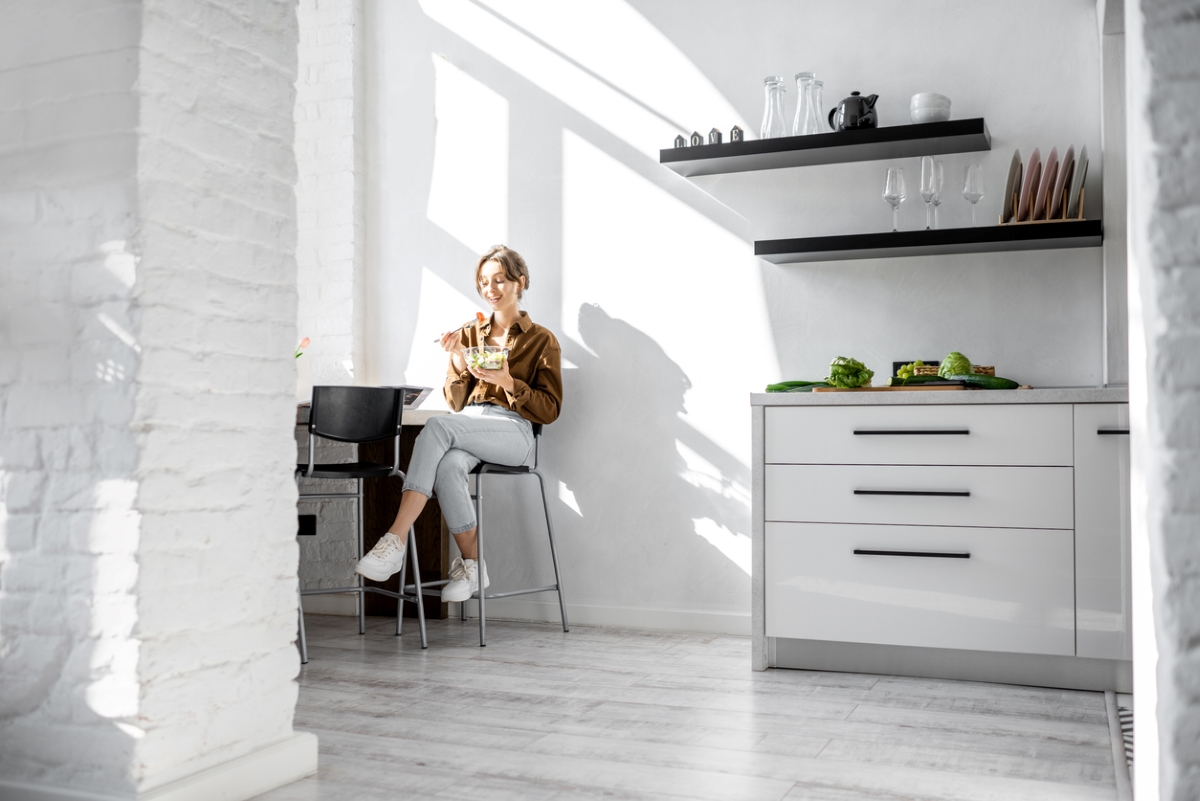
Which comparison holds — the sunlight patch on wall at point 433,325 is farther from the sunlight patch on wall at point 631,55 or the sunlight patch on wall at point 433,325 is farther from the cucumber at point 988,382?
the cucumber at point 988,382

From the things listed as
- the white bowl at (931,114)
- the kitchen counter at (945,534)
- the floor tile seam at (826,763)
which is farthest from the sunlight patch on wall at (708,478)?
the floor tile seam at (826,763)

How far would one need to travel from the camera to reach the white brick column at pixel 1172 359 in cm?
106

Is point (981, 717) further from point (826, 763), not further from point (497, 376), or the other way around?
point (497, 376)

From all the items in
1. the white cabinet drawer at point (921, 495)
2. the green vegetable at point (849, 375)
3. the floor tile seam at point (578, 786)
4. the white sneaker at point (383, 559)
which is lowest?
the floor tile seam at point (578, 786)

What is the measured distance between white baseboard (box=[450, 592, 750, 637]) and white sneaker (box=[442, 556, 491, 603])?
0.45m

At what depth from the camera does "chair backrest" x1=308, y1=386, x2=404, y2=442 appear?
3.36 meters

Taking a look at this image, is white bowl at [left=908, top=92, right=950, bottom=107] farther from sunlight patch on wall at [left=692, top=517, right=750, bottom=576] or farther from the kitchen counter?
sunlight patch on wall at [left=692, top=517, right=750, bottom=576]

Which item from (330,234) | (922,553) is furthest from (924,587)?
(330,234)

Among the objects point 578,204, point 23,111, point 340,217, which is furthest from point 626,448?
point 23,111

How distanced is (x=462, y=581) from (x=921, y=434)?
5.07ft

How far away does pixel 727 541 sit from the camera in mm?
3764

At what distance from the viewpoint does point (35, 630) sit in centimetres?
182

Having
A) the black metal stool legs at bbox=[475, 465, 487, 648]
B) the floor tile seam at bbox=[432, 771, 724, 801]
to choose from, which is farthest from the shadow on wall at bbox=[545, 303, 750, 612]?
the floor tile seam at bbox=[432, 771, 724, 801]

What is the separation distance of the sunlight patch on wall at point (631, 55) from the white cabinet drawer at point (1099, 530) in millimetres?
1616
